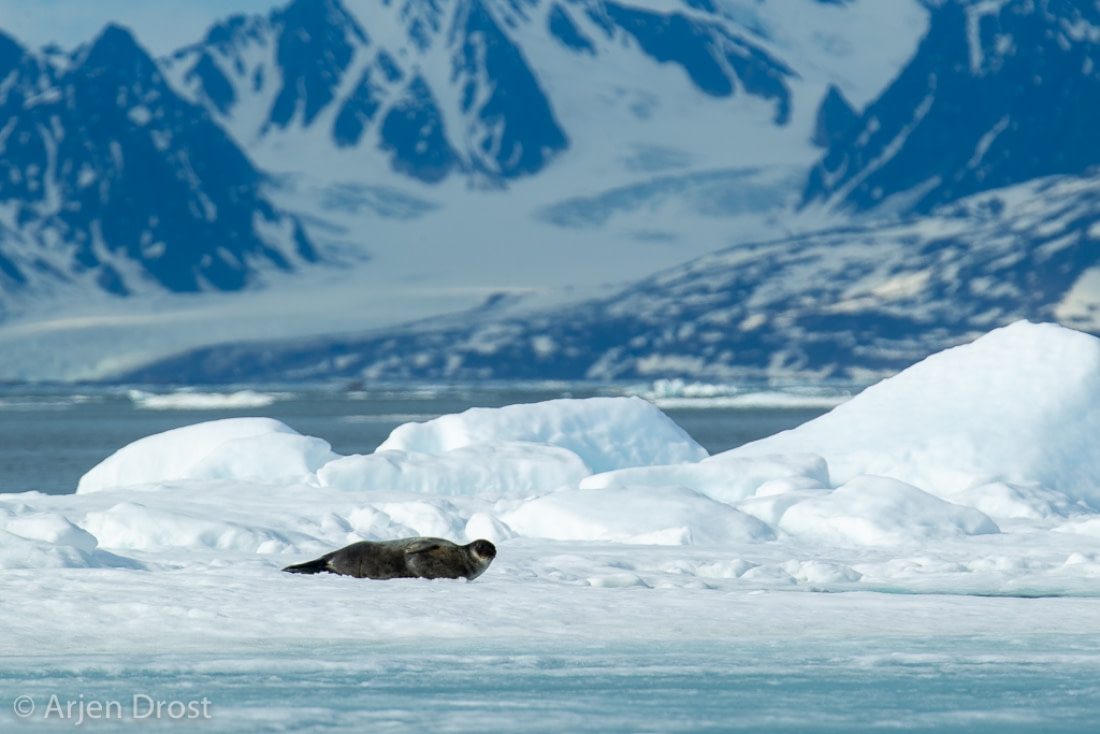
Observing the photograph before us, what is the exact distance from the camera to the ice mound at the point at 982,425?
21.4 m

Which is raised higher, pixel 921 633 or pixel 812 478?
pixel 921 633

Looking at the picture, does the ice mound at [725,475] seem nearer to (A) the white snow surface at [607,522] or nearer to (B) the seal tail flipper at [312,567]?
(A) the white snow surface at [607,522]

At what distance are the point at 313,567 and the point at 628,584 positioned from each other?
98.2 inches

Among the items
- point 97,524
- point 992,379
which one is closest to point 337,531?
point 97,524

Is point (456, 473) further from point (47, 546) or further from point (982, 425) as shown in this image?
point (47, 546)

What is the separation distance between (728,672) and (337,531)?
25.6ft

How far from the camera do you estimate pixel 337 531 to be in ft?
55.9

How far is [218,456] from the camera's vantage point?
81.0ft

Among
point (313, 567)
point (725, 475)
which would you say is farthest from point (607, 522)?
point (313, 567)

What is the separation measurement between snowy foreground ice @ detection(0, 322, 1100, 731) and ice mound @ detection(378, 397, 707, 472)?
2.03 meters

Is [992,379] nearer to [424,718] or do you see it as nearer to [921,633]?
[921,633]

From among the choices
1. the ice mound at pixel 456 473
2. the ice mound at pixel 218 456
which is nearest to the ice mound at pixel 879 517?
the ice mound at pixel 456 473

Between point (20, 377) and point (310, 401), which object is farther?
point (20, 377)

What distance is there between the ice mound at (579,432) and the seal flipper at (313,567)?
38.5 feet
